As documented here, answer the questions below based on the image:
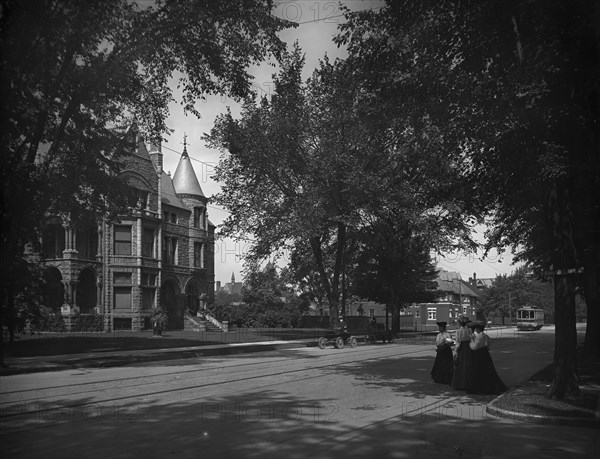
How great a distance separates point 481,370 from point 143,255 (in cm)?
3272

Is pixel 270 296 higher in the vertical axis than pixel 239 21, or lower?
lower

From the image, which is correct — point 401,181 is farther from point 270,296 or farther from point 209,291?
point 270,296

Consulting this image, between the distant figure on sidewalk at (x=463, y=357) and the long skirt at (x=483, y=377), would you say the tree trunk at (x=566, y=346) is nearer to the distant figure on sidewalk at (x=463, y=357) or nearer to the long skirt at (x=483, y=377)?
the long skirt at (x=483, y=377)

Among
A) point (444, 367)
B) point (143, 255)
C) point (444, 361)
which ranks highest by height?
point (143, 255)

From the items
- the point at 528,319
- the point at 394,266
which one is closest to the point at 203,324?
the point at 394,266

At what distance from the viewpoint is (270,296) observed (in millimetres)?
60844

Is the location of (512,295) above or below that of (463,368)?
below

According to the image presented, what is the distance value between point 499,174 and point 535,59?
2.97 metres

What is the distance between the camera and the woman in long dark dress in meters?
11.8

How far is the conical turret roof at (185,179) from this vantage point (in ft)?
156

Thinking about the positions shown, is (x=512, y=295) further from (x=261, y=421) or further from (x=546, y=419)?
(x=261, y=421)

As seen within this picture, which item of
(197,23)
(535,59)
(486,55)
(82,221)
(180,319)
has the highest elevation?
(197,23)

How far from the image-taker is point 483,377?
11938 millimetres

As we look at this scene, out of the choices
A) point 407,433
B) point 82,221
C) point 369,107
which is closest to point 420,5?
point 369,107
